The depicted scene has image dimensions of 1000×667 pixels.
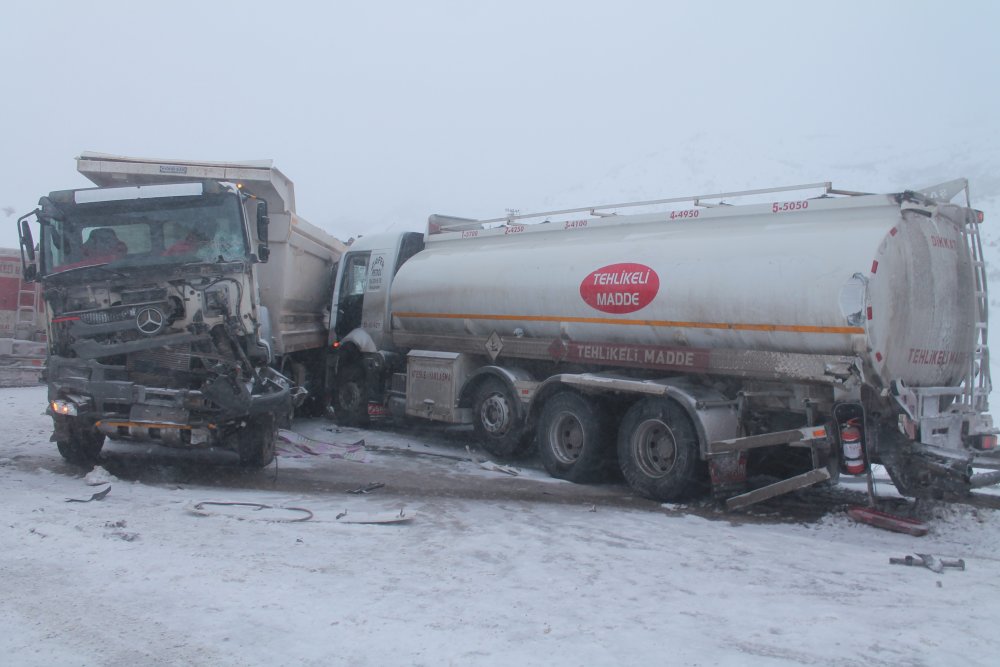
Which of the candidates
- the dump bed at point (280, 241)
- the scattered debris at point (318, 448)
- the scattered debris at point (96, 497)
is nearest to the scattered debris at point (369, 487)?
the scattered debris at point (318, 448)

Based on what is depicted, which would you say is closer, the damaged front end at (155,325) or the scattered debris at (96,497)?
the scattered debris at (96,497)

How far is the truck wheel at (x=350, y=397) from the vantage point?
1338 centimetres

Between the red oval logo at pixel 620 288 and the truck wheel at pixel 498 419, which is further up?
the red oval logo at pixel 620 288

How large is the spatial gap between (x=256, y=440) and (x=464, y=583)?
459 cm

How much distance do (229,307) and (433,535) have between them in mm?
3623

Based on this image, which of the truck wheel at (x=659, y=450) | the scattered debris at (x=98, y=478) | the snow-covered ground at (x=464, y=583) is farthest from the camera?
the truck wheel at (x=659, y=450)

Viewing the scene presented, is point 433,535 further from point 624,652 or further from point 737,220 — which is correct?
point 737,220

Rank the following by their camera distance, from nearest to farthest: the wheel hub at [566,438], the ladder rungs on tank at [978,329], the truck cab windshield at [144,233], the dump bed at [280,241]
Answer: the ladder rungs on tank at [978,329] < the truck cab windshield at [144,233] < the wheel hub at [566,438] < the dump bed at [280,241]

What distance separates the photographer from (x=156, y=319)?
335 inches

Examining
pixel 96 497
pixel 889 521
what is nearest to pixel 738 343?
pixel 889 521

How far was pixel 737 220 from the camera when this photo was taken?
28.5 ft

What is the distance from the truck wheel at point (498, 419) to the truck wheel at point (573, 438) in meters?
0.60

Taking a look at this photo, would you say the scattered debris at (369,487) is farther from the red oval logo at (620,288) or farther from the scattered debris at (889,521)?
the scattered debris at (889,521)

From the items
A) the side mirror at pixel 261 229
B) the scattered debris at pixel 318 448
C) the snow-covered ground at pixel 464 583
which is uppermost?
the side mirror at pixel 261 229
